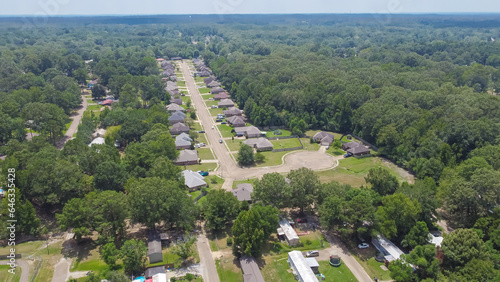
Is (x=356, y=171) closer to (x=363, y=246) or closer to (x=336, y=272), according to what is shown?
(x=363, y=246)

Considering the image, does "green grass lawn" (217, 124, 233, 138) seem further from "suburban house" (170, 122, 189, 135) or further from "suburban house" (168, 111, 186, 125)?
"suburban house" (168, 111, 186, 125)

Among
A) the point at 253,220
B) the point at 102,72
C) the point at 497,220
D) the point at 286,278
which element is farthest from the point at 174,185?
the point at 102,72

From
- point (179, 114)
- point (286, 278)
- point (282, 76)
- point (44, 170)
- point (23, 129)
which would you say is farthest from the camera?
point (282, 76)

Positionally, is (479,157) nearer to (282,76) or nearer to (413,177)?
(413,177)

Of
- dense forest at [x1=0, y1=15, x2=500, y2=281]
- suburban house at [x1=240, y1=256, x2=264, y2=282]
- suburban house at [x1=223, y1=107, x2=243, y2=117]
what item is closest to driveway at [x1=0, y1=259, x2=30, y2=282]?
dense forest at [x1=0, y1=15, x2=500, y2=281]

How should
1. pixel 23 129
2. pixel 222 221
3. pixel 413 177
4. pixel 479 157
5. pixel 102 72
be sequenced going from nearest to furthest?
pixel 222 221, pixel 479 157, pixel 413 177, pixel 23 129, pixel 102 72

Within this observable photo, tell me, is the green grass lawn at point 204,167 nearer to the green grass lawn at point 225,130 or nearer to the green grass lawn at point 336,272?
the green grass lawn at point 225,130

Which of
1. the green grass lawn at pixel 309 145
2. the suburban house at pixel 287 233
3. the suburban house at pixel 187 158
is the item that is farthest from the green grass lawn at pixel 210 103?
the suburban house at pixel 287 233
